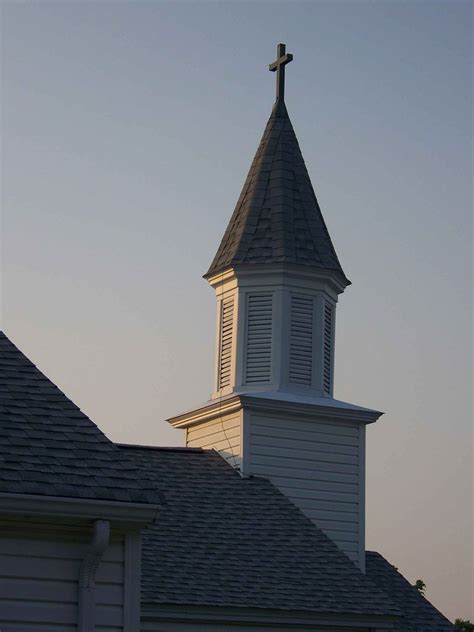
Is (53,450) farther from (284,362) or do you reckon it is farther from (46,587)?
(284,362)

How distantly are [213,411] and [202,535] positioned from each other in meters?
4.87

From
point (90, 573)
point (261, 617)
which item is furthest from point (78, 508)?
point (261, 617)

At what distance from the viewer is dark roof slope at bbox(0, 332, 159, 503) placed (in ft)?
46.4

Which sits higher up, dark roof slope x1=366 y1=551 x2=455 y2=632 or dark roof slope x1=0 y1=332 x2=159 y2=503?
dark roof slope x1=0 y1=332 x2=159 y2=503

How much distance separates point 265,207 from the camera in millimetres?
29750

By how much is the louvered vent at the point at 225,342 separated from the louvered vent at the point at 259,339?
482 mm

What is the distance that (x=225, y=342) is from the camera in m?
29.1

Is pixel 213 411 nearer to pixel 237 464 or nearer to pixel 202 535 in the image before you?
pixel 237 464

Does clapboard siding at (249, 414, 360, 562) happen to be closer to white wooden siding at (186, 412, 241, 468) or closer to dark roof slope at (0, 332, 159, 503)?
white wooden siding at (186, 412, 241, 468)

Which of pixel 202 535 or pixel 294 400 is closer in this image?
pixel 202 535

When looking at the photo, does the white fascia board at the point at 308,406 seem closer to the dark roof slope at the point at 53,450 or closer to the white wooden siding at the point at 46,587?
the dark roof slope at the point at 53,450

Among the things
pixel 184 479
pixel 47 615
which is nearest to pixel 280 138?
pixel 184 479

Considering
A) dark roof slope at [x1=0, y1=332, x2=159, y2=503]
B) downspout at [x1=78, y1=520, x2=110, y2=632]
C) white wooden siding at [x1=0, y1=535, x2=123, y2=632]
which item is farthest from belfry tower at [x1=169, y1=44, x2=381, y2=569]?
downspout at [x1=78, y1=520, x2=110, y2=632]

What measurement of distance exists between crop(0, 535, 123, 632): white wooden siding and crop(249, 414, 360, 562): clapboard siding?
1274cm
